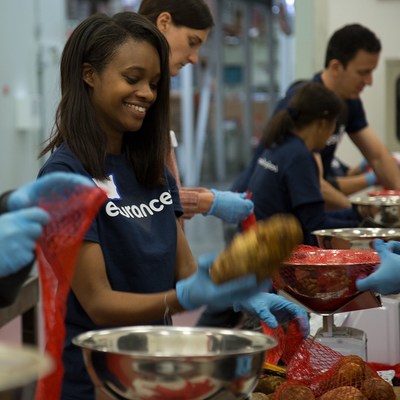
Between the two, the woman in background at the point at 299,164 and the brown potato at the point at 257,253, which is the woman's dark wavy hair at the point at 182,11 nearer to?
the woman in background at the point at 299,164

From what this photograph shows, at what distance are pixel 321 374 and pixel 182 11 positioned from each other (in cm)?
123

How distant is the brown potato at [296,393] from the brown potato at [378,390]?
0.37 ft

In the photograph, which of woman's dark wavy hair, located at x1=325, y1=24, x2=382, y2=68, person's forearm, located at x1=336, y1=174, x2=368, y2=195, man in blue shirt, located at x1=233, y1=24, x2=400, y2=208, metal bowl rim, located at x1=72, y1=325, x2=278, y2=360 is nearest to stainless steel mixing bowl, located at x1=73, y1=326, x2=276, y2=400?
metal bowl rim, located at x1=72, y1=325, x2=278, y2=360

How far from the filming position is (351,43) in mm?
4168

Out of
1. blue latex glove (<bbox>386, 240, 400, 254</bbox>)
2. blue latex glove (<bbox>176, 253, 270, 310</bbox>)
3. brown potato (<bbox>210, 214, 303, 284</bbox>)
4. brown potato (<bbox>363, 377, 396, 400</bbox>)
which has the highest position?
brown potato (<bbox>210, 214, 303, 284</bbox>)

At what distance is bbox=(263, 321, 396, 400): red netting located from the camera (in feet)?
5.93

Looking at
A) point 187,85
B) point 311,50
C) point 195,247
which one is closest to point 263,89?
point 187,85

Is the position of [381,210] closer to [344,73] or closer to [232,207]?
[232,207]

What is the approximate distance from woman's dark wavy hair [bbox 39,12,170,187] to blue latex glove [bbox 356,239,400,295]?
49cm

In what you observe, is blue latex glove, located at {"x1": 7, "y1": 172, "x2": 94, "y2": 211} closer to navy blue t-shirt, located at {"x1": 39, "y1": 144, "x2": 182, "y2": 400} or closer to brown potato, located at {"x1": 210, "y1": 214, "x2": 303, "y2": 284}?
brown potato, located at {"x1": 210, "y1": 214, "x2": 303, "y2": 284}

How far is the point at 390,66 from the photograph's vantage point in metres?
5.43

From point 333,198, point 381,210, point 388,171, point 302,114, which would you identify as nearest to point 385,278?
point 381,210

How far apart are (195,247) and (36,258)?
7.03 meters

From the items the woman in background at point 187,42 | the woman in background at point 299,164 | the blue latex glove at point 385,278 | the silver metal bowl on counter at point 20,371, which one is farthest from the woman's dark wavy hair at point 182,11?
the silver metal bowl on counter at point 20,371
